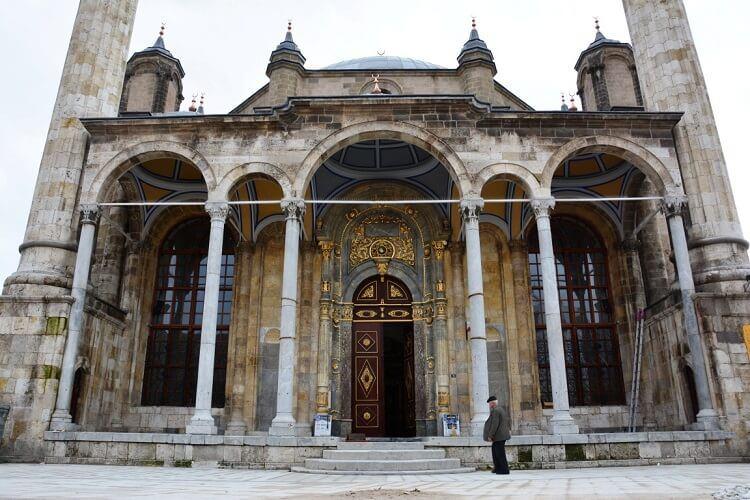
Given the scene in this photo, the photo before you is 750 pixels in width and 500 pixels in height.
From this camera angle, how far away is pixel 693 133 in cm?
1259

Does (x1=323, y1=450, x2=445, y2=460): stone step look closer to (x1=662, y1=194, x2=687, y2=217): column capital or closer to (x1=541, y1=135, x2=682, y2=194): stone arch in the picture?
(x1=541, y1=135, x2=682, y2=194): stone arch

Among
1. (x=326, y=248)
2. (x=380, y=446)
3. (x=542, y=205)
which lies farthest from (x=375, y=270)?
(x=380, y=446)

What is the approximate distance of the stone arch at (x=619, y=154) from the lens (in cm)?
1194

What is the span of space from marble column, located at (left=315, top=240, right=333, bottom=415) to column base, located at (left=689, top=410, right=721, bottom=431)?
25.8 ft

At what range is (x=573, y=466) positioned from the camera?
9.41m

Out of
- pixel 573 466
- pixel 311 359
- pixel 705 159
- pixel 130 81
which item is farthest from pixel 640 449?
pixel 130 81

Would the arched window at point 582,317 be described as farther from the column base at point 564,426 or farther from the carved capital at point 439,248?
the column base at point 564,426

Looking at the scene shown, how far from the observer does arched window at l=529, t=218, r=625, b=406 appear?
1405 centimetres

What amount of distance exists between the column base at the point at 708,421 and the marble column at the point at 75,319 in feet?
39.2

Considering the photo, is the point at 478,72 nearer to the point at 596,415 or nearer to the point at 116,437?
the point at 596,415

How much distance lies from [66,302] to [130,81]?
1169 cm

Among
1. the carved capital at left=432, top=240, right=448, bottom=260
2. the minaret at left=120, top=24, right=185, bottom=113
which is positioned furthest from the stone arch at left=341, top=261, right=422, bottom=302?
the minaret at left=120, top=24, right=185, bottom=113

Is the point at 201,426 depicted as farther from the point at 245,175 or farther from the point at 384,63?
the point at 384,63

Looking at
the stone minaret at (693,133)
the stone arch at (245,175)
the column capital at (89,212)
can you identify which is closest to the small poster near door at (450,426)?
the stone minaret at (693,133)
